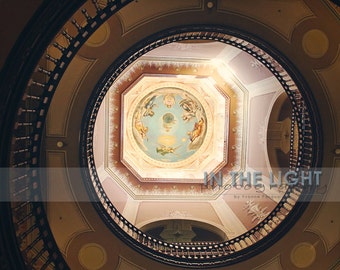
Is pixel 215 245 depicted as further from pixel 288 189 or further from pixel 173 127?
pixel 173 127

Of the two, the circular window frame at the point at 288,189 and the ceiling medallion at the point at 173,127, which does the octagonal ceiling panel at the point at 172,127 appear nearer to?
the ceiling medallion at the point at 173,127

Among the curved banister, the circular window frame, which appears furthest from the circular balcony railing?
the curved banister

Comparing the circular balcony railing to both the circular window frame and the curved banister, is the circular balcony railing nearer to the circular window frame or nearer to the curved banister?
the circular window frame

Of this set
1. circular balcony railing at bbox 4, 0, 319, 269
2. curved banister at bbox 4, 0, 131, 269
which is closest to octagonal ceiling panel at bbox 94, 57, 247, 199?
circular balcony railing at bbox 4, 0, 319, 269

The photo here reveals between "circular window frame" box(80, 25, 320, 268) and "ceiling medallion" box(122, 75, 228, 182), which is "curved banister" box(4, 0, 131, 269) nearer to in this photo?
"circular window frame" box(80, 25, 320, 268)

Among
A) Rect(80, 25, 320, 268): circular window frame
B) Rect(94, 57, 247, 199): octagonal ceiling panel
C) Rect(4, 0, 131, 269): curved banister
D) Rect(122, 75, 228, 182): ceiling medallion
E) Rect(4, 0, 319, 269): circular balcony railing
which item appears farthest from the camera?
Rect(122, 75, 228, 182): ceiling medallion

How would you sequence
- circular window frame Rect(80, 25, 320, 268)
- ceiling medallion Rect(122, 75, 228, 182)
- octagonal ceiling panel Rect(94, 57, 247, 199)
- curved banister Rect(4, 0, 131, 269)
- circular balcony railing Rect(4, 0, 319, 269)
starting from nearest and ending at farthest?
curved banister Rect(4, 0, 131, 269), circular balcony railing Rect(4, 0, 319, 269), circular window frame Rect(80, 25, 320, 268), octagonal ceiling panel Rect(94, 57, 247, 199), ceiling medallion Rect(122, 75, 228, 182)

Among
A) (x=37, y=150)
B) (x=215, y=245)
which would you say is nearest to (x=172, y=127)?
(x=215, y=245)

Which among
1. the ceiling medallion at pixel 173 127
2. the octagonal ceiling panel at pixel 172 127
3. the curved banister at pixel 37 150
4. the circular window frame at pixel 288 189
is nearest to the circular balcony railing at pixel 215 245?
the circular window frame at pixel 288 189

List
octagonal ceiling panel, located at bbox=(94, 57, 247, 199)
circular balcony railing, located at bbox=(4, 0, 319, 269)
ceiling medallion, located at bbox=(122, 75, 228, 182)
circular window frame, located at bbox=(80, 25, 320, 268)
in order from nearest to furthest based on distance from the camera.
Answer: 1. circular balcony railing, located at bbox=(4, 0, 319, 269)
2. circular window frame, located at bbox=(80, 25, 320, 268)
3. octagonal ceiling panel, located at bbox=(94, 57, 247, 199)
4. ceiling medallion, located at bbox=(122, 75, 228, 182)

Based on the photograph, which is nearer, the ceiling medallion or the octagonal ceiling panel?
the octagonal ceiling panel

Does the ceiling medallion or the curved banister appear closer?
the curved banister

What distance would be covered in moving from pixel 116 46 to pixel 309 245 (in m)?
6.82

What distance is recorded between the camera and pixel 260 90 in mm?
12586
